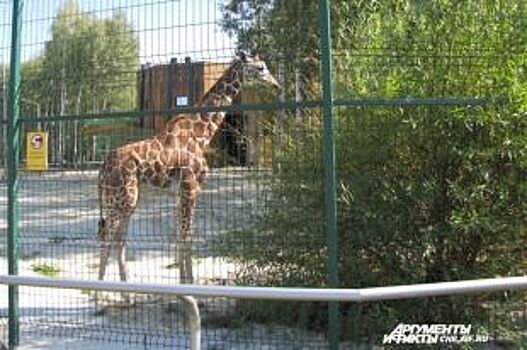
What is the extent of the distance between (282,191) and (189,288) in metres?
3.26

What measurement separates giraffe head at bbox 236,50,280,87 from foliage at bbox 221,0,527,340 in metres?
0.31

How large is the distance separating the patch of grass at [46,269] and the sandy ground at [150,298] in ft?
0.21

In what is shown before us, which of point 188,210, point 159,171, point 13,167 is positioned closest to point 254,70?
point 188,210

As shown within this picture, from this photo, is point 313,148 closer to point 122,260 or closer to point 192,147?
point 192,147

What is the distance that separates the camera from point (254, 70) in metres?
8.09

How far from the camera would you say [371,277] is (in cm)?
727

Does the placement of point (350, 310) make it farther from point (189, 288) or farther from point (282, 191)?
point (189, 288)

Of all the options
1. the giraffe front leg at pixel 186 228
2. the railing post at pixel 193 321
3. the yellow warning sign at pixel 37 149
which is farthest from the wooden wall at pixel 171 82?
the railing post at pixel 193 321

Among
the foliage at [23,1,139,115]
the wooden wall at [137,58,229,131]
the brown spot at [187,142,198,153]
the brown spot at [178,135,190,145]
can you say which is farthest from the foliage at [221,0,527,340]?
the brown spot at [178,135,190,145]

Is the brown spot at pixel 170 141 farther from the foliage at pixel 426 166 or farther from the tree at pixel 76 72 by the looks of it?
the foliage at pixel 426 166

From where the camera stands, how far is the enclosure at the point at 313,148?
6949mm

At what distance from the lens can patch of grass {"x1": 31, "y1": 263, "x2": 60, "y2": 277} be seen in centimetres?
1069

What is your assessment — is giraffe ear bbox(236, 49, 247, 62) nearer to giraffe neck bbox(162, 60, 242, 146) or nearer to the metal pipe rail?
giraffe neck bbox(162, 60, 242, 146)

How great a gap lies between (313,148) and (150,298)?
282 cm
